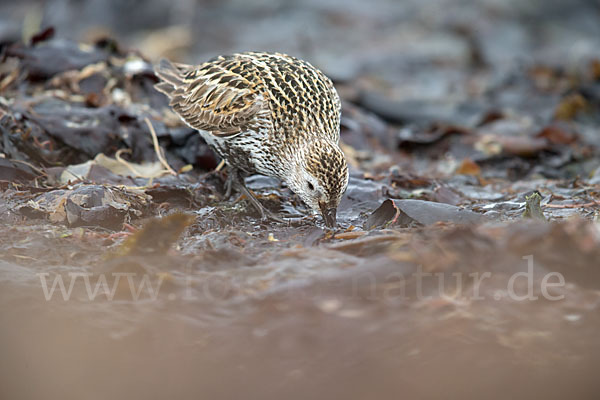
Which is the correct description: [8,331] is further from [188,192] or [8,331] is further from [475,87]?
[475,87]

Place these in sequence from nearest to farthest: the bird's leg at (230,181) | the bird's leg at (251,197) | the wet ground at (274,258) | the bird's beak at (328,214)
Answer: the wet ground at (274,258) → the bird's beak at (328,214) → the bird's leg at (251,197) → the bird's leg at (230,181)

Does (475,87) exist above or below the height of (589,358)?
above

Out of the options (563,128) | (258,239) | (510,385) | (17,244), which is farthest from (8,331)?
(563,128)

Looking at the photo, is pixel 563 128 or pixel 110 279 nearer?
pixel 110 279

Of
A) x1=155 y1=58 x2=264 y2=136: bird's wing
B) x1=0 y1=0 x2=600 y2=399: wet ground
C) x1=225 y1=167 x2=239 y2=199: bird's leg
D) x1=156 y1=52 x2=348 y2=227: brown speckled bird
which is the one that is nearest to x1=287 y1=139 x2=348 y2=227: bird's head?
x1=156 y1=52 x2=348 y2=227: brown speckled bird

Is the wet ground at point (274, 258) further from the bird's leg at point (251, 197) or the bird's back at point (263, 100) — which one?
the bird's back at point (263, 100)

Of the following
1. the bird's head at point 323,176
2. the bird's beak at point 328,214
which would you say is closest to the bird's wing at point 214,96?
the bird's head at point 323,176

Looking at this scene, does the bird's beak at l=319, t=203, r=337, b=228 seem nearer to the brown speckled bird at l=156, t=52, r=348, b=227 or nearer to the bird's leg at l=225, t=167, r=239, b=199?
the brown speckled bird at l=156, t=52, r=348, b=227
